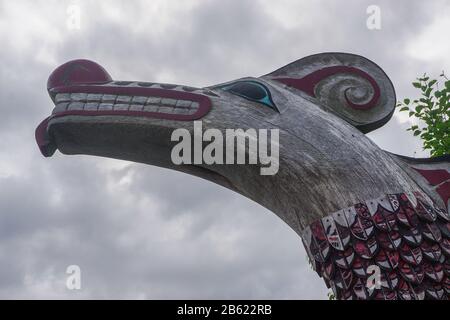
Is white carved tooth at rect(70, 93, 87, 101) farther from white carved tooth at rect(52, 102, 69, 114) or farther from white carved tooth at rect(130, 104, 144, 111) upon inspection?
white carved tooth at rect(130, 104, 144, 111)

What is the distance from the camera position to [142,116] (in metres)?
3.11

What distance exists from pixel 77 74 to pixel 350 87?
1.57m

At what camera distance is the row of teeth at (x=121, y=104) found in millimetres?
→ 3129

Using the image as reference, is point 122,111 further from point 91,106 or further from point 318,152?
point 318,152

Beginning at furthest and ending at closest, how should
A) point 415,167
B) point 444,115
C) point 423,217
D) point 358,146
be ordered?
point 444,115, point 415,167, point 358,146, point 423,217

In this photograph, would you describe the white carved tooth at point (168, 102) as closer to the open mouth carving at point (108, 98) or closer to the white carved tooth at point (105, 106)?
the open mouth carving at point (108, 98)

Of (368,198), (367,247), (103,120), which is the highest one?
(103,120)

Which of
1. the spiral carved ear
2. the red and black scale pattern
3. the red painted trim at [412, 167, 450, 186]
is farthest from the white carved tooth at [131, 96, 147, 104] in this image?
the red painted trim at [412, 167, 450, 186]

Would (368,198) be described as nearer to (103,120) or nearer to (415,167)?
(415,167)

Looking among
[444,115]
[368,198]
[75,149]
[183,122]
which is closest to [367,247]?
[368,198]

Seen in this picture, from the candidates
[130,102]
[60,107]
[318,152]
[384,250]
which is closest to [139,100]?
[130,102]

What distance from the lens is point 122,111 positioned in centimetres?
314

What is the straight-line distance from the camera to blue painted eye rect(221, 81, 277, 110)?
3.19m

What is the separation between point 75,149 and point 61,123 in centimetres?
22
